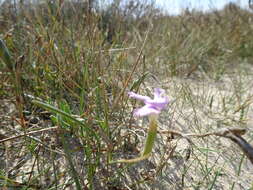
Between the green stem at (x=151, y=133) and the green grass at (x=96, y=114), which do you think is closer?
the green stem at (x=151, y=133)

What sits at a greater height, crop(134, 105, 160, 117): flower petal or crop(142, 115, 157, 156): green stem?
crop(134, 105, 160, 117): flower petal

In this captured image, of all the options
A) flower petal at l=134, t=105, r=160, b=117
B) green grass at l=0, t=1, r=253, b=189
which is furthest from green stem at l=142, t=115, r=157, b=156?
green grass at l=0, t=1, r=253, b=189

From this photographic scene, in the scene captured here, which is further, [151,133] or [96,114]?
[96,114]

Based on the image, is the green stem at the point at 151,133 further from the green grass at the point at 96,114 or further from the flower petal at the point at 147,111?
the green grass at the point at 96,114

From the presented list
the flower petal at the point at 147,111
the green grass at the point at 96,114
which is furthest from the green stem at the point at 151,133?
the green grass at the point at 96,114

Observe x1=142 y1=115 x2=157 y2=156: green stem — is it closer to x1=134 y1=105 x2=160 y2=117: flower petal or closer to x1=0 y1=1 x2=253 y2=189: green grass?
x1=134 y1=105 x2=160 y2=117: flower petal

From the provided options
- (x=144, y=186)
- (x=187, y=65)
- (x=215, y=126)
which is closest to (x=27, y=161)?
(x=144, y=186)

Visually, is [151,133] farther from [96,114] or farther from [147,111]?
[96,114]

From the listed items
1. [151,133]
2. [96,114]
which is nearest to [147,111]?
[151,133]
